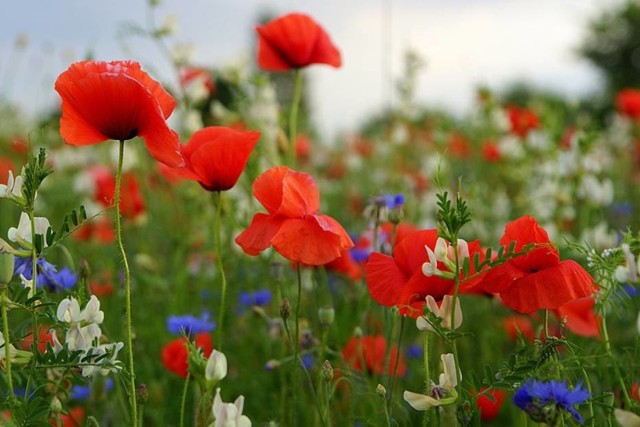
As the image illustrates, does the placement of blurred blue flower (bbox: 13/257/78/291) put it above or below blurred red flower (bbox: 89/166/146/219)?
above

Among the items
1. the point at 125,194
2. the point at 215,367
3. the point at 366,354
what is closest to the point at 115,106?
the point at 215,367

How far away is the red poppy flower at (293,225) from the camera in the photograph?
0.97 m

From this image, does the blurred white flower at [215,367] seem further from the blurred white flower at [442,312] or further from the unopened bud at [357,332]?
the unopened bud at [357,332]

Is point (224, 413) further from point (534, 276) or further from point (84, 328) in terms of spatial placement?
point (534, 276)

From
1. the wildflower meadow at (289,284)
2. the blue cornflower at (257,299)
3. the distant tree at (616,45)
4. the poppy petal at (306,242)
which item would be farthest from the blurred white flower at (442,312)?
the distant tree at (616,45)

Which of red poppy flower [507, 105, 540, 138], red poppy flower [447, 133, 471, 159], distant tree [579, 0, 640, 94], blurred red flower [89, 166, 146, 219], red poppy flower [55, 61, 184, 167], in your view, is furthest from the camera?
distant tree [579, 0, 640, 94]

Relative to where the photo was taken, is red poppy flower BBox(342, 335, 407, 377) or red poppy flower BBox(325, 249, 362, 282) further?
red poppy flower BBox(325, 249, 362, 282)

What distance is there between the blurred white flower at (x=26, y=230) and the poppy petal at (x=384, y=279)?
357mm

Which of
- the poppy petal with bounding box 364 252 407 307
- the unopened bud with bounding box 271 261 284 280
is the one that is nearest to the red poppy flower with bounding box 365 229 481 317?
the poppy petal with bounding box 364 252 407 307

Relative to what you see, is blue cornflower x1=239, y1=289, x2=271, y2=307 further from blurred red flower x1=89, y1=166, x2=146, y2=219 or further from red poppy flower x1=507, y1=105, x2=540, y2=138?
red poppy flower x1=507, y1=105, x2=540, y2=138

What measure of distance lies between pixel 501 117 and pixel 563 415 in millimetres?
2667

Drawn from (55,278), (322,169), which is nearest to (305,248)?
(55,278)

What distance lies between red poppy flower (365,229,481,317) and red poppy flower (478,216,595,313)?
36 mm

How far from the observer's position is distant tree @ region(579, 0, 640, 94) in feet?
48.7
